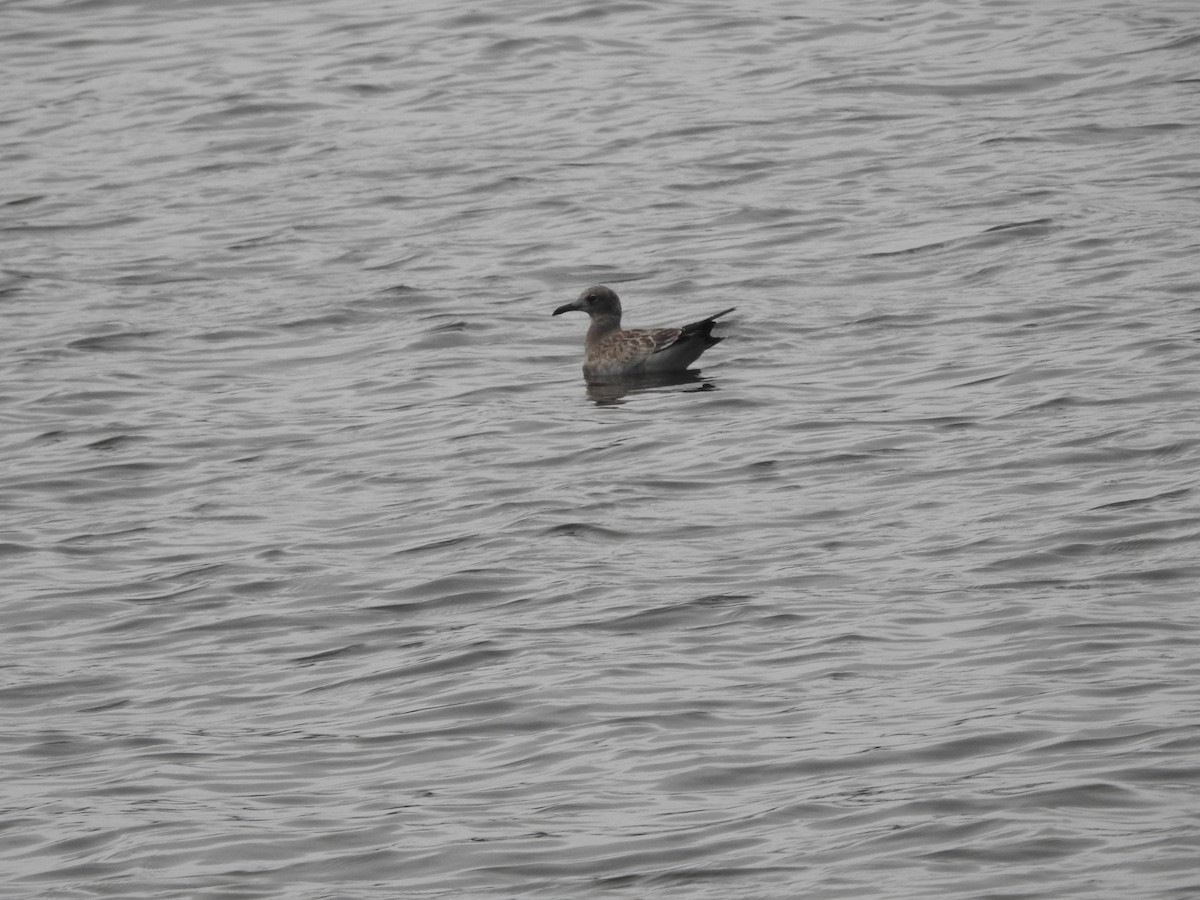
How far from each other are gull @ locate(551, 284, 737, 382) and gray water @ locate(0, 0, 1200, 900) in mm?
267

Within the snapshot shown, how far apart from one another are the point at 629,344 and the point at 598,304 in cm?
58

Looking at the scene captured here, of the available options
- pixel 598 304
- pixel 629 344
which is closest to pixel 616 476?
pixel 629 344

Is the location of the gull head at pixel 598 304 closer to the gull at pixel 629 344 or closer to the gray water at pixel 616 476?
the gull at pixel 629 344

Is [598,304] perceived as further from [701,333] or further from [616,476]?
[616,476]

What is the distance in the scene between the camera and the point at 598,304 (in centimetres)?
1535

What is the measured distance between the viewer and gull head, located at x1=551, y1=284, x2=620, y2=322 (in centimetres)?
1534

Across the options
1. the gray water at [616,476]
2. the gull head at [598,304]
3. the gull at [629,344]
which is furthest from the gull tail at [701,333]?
the gull head at [598,304]

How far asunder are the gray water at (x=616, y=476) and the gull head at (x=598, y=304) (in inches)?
20.4

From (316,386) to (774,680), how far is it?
21.6 feet

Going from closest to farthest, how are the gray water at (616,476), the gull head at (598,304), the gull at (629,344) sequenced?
the gray water at (616,476), the gull at (629,344), the gull head at (598,304)

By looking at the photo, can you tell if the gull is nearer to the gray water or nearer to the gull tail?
the gull tail

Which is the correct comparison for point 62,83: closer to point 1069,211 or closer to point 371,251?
point 371,251

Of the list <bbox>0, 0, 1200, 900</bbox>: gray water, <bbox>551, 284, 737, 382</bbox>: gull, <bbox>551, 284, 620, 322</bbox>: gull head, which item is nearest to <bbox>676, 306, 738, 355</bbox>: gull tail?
<bbox>551, 284, 737, 382</bbox>: gull

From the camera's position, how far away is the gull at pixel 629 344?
1463cm
